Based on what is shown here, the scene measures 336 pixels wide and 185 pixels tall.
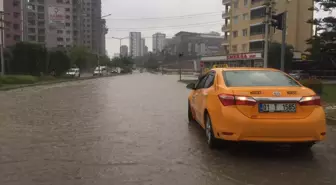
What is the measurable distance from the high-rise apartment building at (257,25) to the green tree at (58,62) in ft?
94.7

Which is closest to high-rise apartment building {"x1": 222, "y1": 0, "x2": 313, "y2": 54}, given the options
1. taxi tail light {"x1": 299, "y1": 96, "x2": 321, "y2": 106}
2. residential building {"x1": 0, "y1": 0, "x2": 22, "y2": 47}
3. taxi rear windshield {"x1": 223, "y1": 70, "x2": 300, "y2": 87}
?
residential building {"x1": 0, "y1": 0, "x2": 22, "y2": 47}

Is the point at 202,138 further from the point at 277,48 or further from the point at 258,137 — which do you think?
the point at 277,48

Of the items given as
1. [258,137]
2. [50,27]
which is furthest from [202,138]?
[50,27]

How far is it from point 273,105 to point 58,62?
4531 centimetres

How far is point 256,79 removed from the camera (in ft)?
21.5

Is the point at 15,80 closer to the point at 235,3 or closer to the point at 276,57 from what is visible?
the point at 276,57

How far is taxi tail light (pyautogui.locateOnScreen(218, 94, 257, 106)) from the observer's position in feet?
18.7

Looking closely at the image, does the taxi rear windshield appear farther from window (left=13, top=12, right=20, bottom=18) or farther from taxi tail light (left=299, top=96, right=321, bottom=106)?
window (left=13, top=12, right=20, bottom=18)

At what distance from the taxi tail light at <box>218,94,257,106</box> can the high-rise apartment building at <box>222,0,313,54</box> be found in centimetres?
5063

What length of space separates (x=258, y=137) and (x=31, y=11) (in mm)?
115557

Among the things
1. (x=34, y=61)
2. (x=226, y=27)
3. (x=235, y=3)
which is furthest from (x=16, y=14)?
(x=235, y=3)

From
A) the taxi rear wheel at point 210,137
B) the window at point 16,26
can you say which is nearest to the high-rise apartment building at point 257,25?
the window at point 16,26

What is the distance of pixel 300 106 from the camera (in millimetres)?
5758

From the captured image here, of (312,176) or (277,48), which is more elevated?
A: (277,48)
